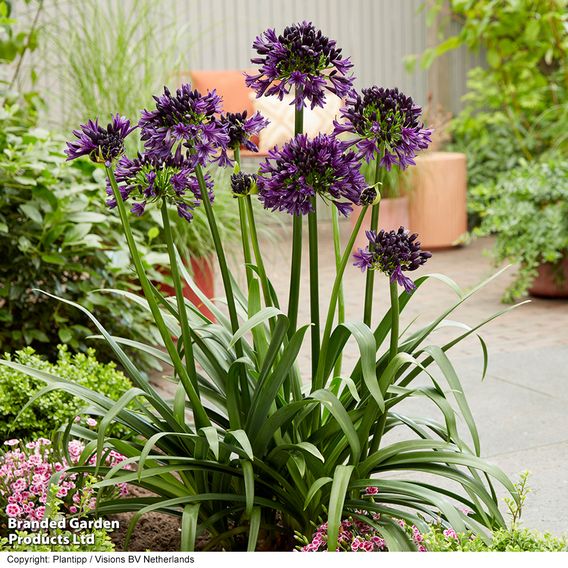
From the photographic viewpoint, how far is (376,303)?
5039 millimetres

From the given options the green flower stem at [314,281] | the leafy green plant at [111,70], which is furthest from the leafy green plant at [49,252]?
the green flower stem at [314,281]

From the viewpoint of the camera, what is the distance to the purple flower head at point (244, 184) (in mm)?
1703

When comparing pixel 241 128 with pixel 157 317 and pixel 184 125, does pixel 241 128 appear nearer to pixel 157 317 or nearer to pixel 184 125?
pixel 184 125

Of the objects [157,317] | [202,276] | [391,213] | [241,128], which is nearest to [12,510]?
[157,317]

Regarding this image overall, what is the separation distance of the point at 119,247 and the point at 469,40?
4.32m

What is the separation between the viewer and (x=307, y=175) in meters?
1.58

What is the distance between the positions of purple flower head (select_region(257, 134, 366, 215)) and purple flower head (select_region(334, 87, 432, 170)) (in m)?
0.08

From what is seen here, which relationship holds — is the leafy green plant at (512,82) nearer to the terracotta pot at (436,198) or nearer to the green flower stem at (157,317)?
the terracotta pot at (436,198)

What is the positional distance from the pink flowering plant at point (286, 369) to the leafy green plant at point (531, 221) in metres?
2.90

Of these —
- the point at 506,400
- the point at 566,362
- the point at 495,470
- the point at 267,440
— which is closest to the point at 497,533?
the point at 495,470

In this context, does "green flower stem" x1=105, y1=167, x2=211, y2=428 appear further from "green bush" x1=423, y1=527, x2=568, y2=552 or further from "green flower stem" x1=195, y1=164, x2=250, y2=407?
"green bush" x1=423, y1=527, x2=568, y2=552

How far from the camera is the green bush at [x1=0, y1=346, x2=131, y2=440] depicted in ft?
7.76

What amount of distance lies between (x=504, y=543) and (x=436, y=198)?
505cm

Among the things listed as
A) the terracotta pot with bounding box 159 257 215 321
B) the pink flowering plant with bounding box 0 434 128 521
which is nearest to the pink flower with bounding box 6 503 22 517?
the pink flowering plant with bounding box 0 434 128 521
